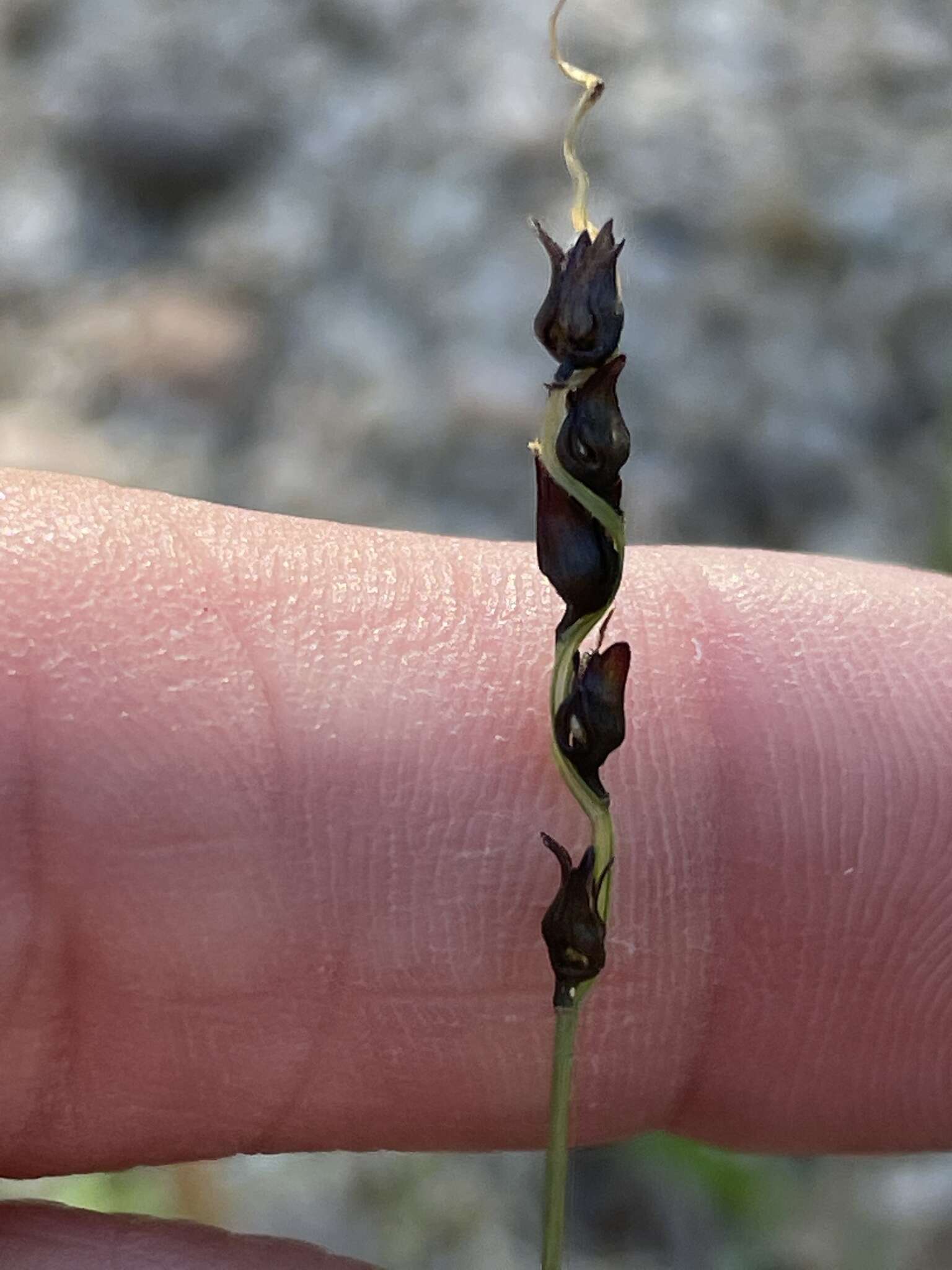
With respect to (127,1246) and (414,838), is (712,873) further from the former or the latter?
(127,1246)

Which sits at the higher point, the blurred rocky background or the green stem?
the blurred rocky background

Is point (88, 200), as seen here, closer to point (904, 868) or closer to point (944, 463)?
point (944, 463)

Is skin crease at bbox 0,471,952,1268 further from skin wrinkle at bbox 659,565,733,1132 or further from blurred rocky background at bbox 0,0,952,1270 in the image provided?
blurred rocky background at bbox 0,0,952,1270

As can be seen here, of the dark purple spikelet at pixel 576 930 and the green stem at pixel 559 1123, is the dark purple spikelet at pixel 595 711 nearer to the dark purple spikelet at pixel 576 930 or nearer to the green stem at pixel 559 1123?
the dark purple spikelet at pixel 576 930

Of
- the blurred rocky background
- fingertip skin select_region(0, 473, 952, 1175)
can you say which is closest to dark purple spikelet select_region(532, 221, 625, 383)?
fingertip skin select_region(0, 473, 952, 1175)

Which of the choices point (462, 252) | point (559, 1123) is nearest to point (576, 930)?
point (559, 1123)

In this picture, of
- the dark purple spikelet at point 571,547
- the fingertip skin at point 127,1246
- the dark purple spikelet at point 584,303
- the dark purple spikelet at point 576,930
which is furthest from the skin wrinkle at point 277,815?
the dark purple spikelet at point 584,303
